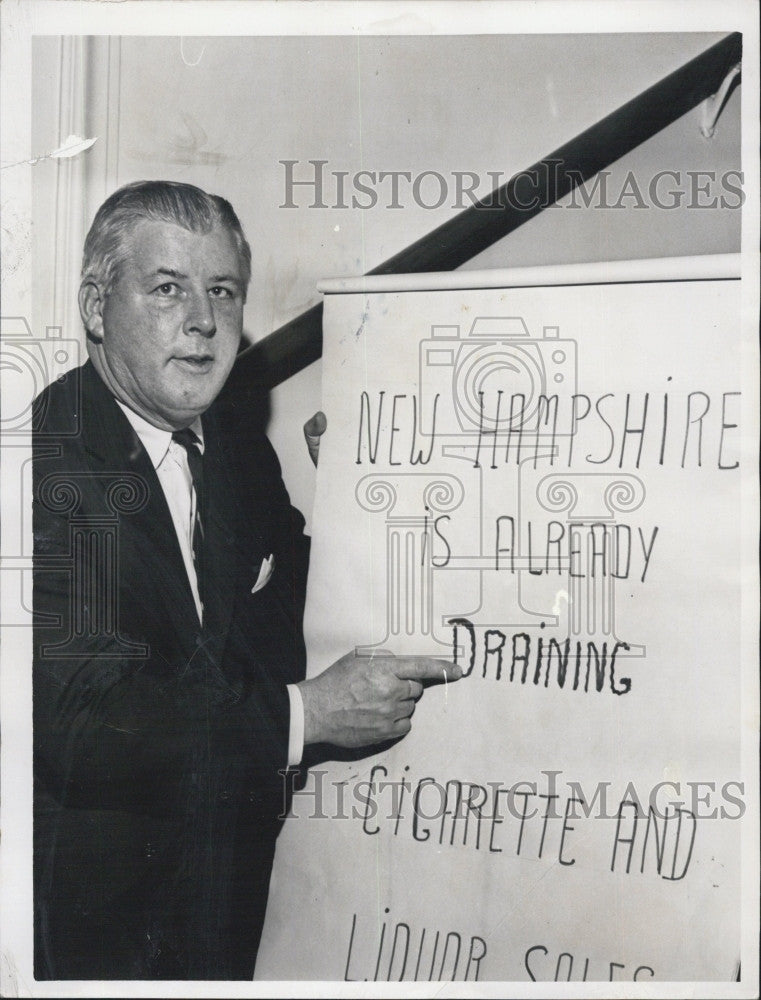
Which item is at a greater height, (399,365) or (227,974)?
(399,365)

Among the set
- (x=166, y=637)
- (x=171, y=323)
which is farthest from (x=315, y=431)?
(x=166, y=637)

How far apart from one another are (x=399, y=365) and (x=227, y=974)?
34.3 inches

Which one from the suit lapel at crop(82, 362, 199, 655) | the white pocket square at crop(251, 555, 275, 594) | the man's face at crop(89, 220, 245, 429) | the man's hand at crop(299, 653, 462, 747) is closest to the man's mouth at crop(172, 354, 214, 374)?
the man's face at crop(89, 220, 245, 429)

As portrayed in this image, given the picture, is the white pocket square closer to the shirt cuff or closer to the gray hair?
the shirt cuff

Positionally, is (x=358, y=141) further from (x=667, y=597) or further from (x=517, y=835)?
(x=517, y=835)

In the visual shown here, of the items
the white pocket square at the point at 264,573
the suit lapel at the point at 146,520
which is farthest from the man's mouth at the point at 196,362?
the white pocket square at the point at 264,573

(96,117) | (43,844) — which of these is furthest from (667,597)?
(96,117)

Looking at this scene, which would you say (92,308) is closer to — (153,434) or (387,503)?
(153,434)

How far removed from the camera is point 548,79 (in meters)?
1.40

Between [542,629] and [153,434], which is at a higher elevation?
[153,434]

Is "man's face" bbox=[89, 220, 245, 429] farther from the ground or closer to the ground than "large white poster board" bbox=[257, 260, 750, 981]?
farther from the ground

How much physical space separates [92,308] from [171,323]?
112 millimetres

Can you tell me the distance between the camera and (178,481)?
1404 mm

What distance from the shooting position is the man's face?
1.38 m
